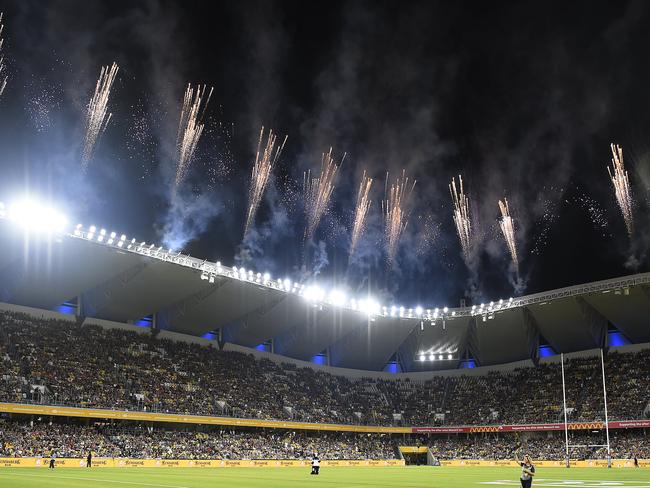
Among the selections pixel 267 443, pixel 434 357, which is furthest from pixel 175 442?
pixel 434 357

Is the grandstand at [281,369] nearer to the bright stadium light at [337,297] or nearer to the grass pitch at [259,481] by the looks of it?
the bright stadium light at [337,297]

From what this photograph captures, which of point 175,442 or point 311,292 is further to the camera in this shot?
point 311,292

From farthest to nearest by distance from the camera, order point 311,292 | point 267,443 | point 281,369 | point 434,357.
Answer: point 434,357 < point 281,369 < point 311,292 < point 267,443

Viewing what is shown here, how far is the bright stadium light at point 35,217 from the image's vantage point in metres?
46.6

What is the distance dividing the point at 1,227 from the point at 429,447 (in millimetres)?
53976

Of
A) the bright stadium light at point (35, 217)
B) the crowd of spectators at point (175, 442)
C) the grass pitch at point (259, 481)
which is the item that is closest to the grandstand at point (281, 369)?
the crowd of spectators at point (175, 442)

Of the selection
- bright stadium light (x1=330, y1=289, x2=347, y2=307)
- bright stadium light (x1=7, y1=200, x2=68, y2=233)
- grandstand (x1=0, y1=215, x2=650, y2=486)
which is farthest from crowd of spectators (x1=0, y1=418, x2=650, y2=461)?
bright stadium light (x1=330, y1=289, x2=347, y2=307)

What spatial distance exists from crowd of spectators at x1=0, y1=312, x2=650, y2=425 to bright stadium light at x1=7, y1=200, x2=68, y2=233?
35.5 feet

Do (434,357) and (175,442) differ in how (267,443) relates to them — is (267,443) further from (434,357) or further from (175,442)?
(434,357)

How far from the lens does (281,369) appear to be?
77.6 metres

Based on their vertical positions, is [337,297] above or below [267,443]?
above

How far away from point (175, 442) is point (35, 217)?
925 inches

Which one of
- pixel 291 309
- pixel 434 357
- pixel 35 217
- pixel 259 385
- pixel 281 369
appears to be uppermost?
pixel 35 217

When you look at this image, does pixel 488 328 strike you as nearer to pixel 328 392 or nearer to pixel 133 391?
pixel 328 392
